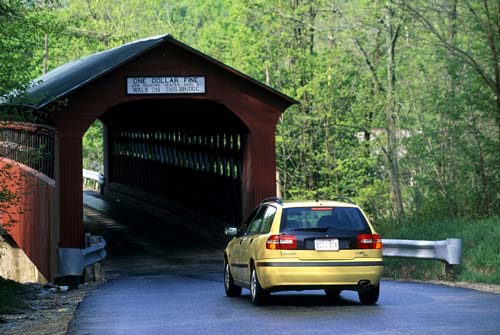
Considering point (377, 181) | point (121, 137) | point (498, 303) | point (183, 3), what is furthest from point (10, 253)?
point (183, 3)

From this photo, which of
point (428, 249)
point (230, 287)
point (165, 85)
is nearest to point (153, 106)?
point (165, 85)

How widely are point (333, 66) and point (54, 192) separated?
86.2ft

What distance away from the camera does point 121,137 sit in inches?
1881

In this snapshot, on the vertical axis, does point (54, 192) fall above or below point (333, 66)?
below

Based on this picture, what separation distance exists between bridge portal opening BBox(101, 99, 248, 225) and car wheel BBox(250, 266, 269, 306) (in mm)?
12187

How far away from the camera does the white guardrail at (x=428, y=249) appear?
1758cm

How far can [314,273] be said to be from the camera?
43.5ft

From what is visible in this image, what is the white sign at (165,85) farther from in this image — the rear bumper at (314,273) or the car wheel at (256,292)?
the rear bumper at (314,273)

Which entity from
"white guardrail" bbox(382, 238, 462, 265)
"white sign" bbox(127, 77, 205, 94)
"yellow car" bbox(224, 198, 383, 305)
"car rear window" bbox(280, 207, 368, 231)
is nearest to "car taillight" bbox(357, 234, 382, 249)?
"yellow car" bbox(224, 198, 383, 305)

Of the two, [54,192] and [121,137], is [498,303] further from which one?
[121,137]

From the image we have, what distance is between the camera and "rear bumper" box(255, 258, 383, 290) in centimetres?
1327

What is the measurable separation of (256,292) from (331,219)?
1272mm

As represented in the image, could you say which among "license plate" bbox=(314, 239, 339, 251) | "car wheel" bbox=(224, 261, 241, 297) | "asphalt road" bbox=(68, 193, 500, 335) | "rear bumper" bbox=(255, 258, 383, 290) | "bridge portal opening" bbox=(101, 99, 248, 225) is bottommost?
"asphalt road" bbox=(68, 193, 500, 335)

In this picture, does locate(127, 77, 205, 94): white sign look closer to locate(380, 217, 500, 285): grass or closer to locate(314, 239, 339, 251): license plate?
locate(380, 217, 500, 285): grass
